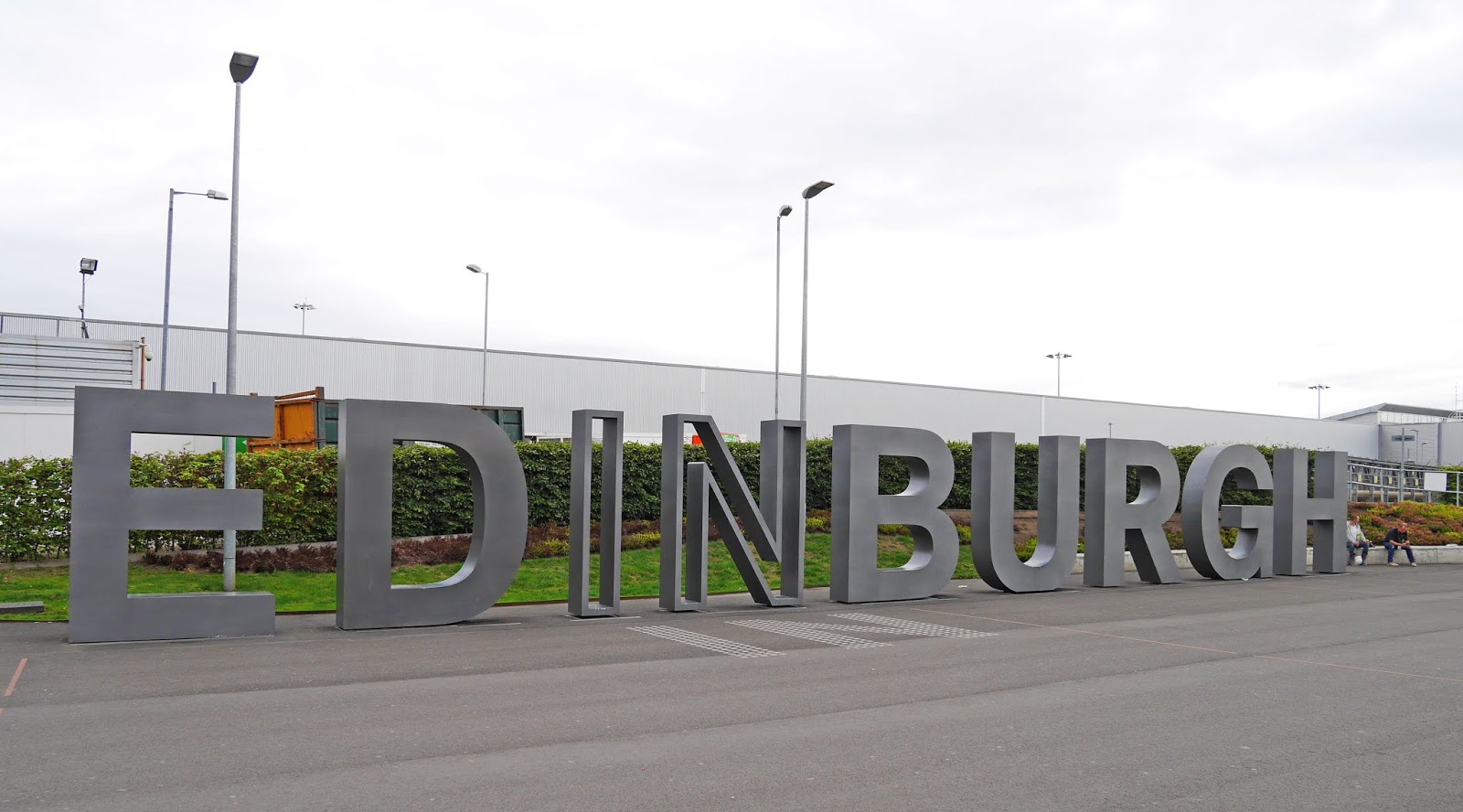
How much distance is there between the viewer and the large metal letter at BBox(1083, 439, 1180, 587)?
19422mm

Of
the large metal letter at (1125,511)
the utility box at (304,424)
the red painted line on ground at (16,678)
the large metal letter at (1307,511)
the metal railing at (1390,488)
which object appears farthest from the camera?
the metal railing at (1390,488)

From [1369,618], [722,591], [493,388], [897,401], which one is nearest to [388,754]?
[722,591]

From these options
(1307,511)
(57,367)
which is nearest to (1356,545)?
(1307,511)

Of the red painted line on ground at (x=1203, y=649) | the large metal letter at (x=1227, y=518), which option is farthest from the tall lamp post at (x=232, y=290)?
the large metal letter at (x=1227, y=518)

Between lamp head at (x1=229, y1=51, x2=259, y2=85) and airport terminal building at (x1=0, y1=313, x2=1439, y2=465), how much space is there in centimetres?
1008

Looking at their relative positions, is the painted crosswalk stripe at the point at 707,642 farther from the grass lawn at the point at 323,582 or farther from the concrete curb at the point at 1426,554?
the concrete curb at the point at 1426,554

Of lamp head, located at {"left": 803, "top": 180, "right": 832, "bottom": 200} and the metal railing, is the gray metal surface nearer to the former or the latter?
lamp head, located at {"left": 803, "top": 180, "right": 832, "bottom": 200}

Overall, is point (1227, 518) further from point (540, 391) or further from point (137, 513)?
point (540, 391)

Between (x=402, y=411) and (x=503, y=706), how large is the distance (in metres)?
5.94

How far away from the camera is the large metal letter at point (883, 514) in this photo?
16484 mm

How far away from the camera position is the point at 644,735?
7617 mm

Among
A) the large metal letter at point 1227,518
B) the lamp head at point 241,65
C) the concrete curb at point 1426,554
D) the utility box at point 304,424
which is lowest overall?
the concrete curb at point 1426,554

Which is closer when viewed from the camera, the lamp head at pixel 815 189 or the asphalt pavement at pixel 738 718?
the asphalt pavement at pixel 738 718

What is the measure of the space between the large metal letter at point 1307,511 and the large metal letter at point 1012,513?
239 inches
